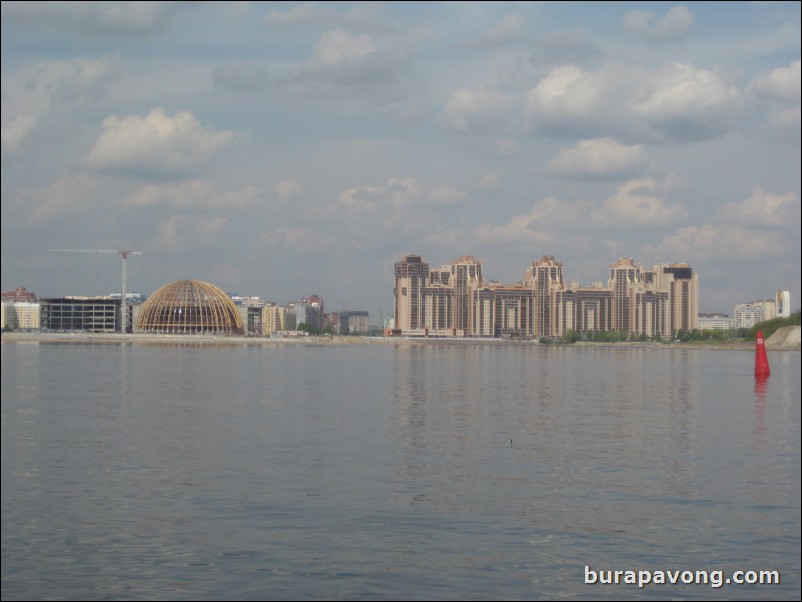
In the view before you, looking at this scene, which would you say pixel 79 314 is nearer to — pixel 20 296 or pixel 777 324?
pixel 20 296

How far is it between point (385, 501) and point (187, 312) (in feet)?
396

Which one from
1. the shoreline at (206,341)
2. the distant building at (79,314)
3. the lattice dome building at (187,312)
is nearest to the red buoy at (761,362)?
the shoreline at (206,341)

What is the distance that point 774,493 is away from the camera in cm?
1426

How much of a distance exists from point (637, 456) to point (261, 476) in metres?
7.13

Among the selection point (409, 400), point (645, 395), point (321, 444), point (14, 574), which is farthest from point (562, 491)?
point (645, 395)

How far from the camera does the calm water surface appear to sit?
1002 cm

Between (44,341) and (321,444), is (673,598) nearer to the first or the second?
(321,444)

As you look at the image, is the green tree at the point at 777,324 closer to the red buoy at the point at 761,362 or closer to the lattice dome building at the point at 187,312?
the red buoy at the point at 761,362

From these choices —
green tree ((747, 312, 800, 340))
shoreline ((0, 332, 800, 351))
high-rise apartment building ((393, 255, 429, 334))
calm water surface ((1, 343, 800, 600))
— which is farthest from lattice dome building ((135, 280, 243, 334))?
calm water surface ((1, 343, 800, 600))

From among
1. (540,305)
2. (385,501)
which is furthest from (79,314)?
(385,501)

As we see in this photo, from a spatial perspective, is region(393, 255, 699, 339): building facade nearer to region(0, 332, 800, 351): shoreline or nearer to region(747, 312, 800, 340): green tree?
region(0, 332, 800, 351): shoreline

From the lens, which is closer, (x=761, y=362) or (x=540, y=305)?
(x=761, y=362)

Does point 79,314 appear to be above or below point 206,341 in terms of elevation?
above

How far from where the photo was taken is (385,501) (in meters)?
13.6
